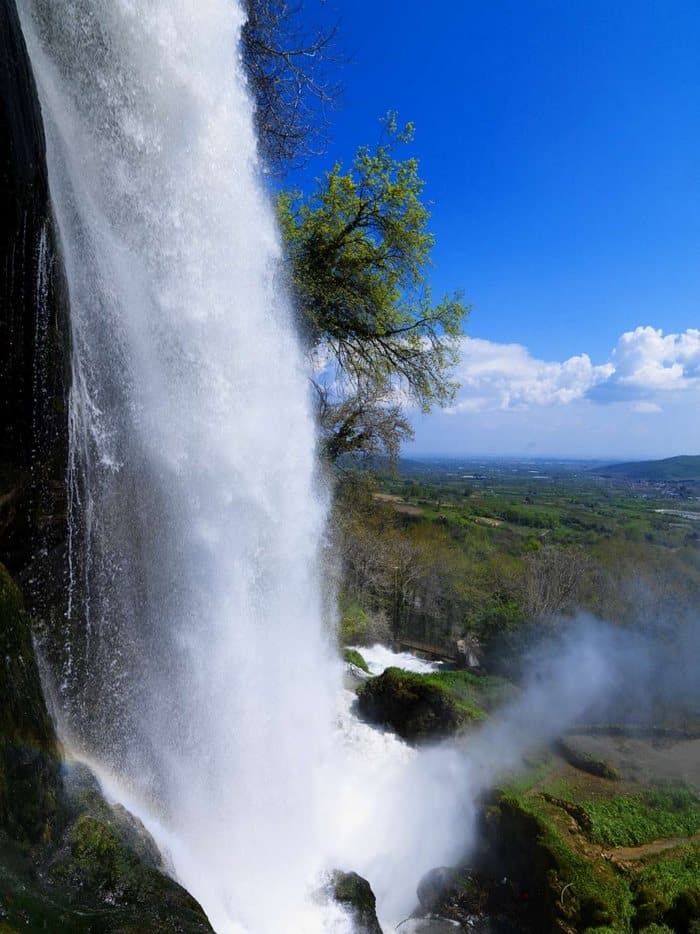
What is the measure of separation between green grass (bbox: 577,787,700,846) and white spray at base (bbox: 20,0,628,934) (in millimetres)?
3625

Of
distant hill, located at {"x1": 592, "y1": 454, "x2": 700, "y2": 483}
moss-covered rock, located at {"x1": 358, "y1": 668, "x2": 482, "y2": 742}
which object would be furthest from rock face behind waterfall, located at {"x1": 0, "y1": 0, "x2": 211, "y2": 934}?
distant hill, located at {"x1": 592, "y1": 454, "x2": 700, "y2": 483}

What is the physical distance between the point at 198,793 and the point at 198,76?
799 cm

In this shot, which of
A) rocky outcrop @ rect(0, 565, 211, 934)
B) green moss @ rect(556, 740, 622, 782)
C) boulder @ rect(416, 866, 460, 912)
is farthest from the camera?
green moss @ rect(556, 740, 622, 782)

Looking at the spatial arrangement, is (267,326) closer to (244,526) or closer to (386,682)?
(244,526)

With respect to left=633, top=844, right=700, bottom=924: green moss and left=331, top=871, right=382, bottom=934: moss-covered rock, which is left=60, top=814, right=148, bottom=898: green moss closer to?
left=331, top=871, right=382, bottom=934: moss-covered rock

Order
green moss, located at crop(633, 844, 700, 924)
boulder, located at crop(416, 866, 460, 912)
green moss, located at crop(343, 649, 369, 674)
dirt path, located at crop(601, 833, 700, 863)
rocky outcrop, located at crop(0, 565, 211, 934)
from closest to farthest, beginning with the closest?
rocky outcrop, located at crop(0, 565, 211, 934), green moss, located at crop(633, 844, 700, 924), boulder, located at crop(416, 866, 460, 912), dirt path, located at crop(601, 833, 700, 863), green moss, located at crop(343, 649, 369, 674)

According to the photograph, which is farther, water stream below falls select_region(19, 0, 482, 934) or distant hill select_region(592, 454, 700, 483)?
distant hill select_region(592, 454, 700, 483)

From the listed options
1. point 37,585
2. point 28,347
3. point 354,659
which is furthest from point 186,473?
point 354,659

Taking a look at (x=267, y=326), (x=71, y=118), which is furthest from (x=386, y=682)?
(x=71, y=118)

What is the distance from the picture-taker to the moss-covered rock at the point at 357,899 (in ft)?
18.4

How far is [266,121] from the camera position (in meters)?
6.91

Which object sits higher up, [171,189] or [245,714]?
[171,189]

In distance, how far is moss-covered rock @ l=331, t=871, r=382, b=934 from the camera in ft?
18.4

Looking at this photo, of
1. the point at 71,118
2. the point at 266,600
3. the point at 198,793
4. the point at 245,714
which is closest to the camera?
the point at 71,118
